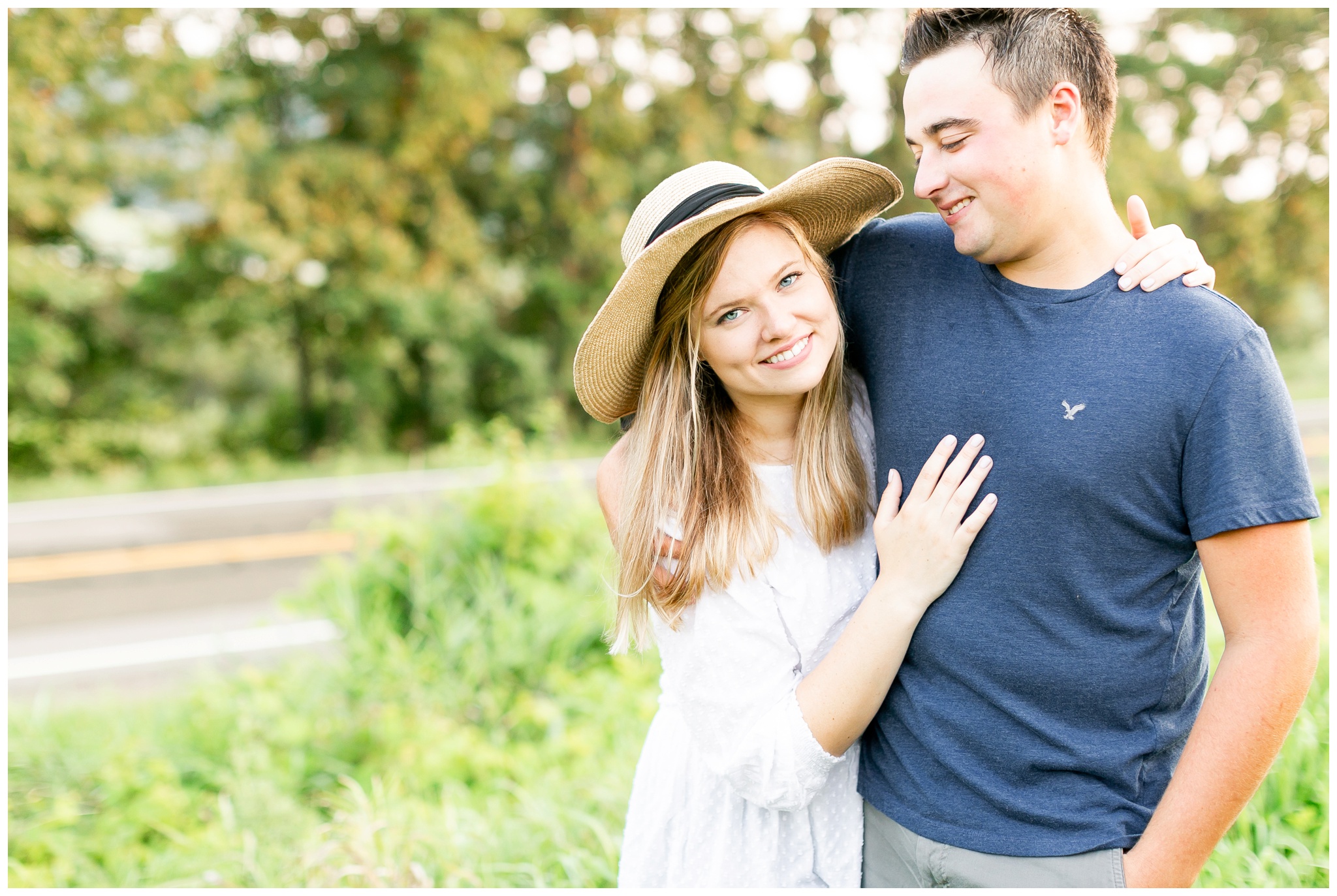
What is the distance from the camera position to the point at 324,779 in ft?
12.4

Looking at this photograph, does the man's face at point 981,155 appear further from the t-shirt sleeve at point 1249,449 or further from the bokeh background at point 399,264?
the bokeh background at point 399,264

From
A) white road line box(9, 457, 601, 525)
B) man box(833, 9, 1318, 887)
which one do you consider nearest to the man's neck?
man box(833, 9, 1318, 887)

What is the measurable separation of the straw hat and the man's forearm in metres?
1.16

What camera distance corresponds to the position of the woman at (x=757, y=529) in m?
1.70

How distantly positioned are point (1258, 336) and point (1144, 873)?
945 millimetres

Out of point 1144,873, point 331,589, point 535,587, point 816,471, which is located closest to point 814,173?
point 816,471

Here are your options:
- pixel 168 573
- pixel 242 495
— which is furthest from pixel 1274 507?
pixel 242 495

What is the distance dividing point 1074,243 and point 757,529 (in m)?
0.82

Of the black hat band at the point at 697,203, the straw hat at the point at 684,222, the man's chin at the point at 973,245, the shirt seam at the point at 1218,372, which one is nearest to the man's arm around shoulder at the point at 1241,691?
the shirt seam at the point at 1218,372

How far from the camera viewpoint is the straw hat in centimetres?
182

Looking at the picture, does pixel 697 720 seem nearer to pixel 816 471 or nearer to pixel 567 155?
pixel 816 471

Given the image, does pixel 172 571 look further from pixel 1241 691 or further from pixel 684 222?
pixel 1241 691

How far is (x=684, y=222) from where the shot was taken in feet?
5.91

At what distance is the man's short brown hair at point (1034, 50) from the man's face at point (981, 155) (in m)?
0.03
